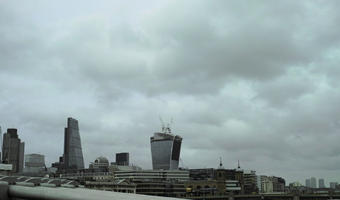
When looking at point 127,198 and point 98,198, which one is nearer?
point 98,198

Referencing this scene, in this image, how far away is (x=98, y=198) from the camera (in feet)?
44.1

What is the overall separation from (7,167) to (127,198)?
6946 inches

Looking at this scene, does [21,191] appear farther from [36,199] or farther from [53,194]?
[53,194]

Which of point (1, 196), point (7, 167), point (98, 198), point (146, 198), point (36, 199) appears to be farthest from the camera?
point (7, 167)

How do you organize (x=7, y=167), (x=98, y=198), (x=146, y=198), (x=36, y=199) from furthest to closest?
(x=7, y=167) → (x=36, y=199) → (x=146, y=198) → (x=98, y=198)

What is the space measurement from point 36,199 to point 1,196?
2.31m

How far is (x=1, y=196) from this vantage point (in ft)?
57.4

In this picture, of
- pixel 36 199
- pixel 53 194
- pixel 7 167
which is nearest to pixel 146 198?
pixel 53 194

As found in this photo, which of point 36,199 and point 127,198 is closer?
point 127,198

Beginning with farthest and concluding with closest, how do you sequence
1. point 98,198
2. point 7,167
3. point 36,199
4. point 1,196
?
point 7,167, point 1,196, point 36,199, point 98,198

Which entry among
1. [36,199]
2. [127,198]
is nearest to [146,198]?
[127,198]

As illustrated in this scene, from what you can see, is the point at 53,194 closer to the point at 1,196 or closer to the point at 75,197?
the point at 75,197

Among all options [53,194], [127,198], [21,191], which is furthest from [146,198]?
[21,191]

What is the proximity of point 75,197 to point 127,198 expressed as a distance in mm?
1917
